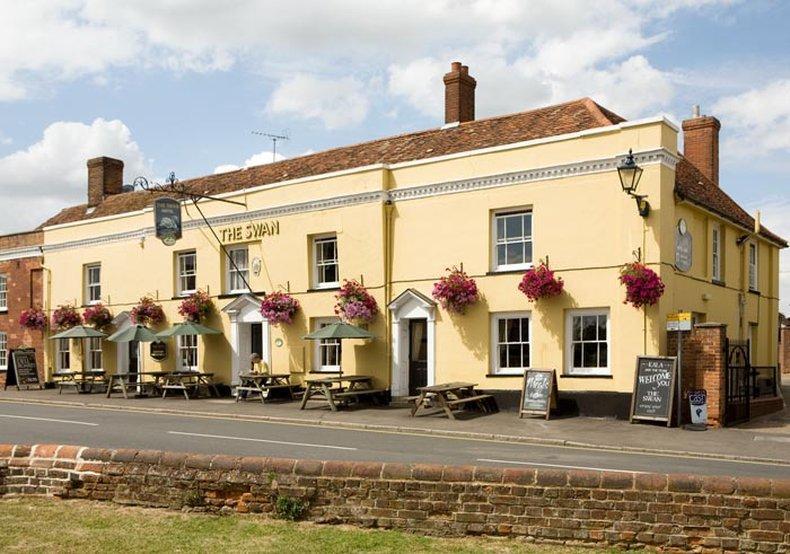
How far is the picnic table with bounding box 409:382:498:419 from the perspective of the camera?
64.7 ft

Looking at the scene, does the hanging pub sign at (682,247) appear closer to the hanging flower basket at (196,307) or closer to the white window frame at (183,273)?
the hanging flower basket at (196,307)

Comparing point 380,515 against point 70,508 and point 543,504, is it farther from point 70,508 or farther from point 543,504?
point 70,508

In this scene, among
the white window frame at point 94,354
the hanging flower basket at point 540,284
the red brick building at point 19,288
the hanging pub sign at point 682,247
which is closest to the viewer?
the hanging flower basket at point 540,284

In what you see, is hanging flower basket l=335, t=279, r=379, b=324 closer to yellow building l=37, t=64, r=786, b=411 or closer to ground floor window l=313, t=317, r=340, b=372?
yellow building l=37, t=64, r=786, b=411

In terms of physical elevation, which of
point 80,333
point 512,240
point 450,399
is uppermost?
point 512,240

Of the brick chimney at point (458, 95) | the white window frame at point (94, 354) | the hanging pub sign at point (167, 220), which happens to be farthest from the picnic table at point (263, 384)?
the brick chimney at point (458, 95)

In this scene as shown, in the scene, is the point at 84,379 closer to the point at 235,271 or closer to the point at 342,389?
the point at 235,271

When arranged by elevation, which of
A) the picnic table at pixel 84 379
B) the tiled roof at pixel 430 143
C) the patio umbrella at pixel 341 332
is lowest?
the picnic table at pixel 84 379

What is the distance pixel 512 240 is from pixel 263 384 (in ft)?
27.2

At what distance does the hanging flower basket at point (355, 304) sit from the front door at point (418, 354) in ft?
3.59

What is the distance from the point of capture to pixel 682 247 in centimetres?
2036

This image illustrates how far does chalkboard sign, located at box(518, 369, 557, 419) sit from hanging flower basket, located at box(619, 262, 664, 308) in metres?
2.52

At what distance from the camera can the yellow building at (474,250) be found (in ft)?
64.2

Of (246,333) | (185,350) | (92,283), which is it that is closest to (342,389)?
(246,333)
